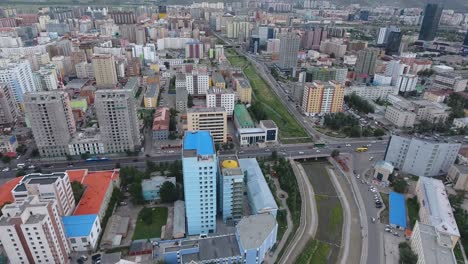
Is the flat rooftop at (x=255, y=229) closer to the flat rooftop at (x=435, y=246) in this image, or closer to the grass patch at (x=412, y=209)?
the flat rooftop at (x=435, y=246)

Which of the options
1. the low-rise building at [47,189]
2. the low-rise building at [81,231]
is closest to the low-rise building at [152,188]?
the low-rise building at [81,231]

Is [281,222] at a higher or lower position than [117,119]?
lower

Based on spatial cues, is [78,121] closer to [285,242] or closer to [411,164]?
[285,242]

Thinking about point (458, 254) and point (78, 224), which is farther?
point (458, 254)

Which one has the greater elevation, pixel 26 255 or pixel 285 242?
pixel 26 255

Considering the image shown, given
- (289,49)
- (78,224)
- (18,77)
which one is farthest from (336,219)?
(289,49)

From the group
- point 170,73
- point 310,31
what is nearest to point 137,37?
point 170,73

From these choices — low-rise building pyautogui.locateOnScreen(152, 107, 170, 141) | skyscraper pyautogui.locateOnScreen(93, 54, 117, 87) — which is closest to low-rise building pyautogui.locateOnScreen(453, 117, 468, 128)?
low-rise building pyautogui.locateOnScreen(152, 107, 170, 141)

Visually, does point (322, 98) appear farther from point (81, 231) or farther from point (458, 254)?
point (81, 231)
